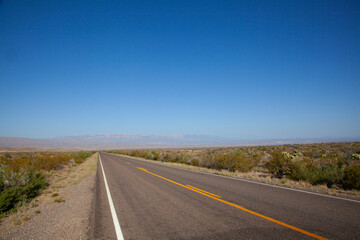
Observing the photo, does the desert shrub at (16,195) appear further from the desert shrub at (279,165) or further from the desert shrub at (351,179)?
the desert shrub at (351,179)

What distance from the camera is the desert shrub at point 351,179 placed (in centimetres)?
814

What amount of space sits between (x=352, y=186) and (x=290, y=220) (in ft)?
18.6

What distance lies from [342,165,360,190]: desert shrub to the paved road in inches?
102

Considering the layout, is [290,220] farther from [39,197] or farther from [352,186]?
[39,197]

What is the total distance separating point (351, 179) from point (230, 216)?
6721mm

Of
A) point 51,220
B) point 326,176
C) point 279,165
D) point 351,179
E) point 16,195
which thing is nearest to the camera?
point 51,220

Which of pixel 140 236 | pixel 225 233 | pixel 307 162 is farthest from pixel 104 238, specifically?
pixel 307 162

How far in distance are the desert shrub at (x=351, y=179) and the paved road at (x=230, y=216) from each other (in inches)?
102

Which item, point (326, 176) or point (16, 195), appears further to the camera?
point (326, 176)

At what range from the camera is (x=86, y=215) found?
6.00 metres

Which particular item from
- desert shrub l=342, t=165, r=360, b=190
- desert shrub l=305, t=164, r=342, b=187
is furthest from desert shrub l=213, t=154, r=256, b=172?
desert shrub l=342, t=165, r=360, b=190

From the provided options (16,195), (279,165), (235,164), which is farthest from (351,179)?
(16,195)

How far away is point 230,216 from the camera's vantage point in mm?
5281

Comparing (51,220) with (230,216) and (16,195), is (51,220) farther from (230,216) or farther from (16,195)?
(230,216)
